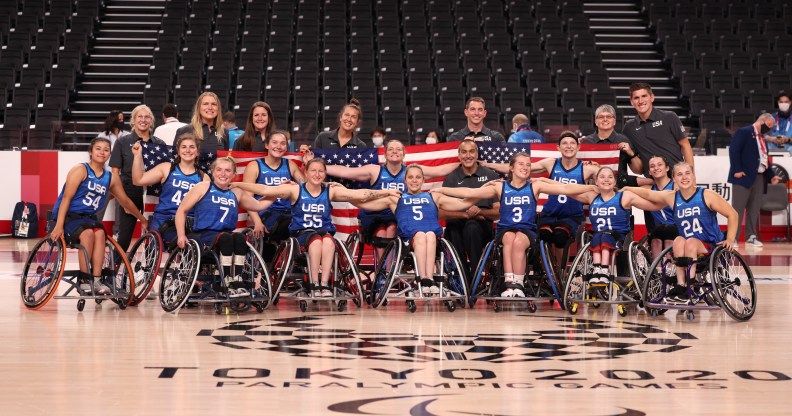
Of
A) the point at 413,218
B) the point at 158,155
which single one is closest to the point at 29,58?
the point at 158,155

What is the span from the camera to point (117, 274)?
7254 mm

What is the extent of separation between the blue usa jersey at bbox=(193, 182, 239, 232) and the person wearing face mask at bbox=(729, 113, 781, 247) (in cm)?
706

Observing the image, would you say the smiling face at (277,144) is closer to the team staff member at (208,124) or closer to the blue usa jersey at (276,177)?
the blue usa jersey at (276,177)

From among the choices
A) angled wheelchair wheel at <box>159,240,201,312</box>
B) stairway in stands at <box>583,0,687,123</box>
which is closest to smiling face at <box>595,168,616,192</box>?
angled wheelchair wheel at <box>159,240,201,312</box>

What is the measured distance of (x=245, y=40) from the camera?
18.6 metres

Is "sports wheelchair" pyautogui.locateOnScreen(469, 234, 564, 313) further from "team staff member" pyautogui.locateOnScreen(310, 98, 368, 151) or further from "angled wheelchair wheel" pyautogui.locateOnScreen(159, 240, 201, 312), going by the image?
"angled wheelchair wheel" pyautogui.locateOnScreen(159, 240, 201, 312)

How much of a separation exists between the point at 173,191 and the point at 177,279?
83 cm

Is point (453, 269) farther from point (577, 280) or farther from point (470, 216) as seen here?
point (577, 280)

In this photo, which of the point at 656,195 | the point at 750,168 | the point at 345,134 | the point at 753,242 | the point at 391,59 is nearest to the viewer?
the point at 656,195

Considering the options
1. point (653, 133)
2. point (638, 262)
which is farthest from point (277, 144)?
point (653, 133)

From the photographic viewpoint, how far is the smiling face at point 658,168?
7230mm

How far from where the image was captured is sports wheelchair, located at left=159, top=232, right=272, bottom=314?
260 inches

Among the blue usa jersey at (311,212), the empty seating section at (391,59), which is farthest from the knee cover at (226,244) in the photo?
the empty seating section at (391,59)

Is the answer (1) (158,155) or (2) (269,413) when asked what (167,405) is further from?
(1) (158,155)
